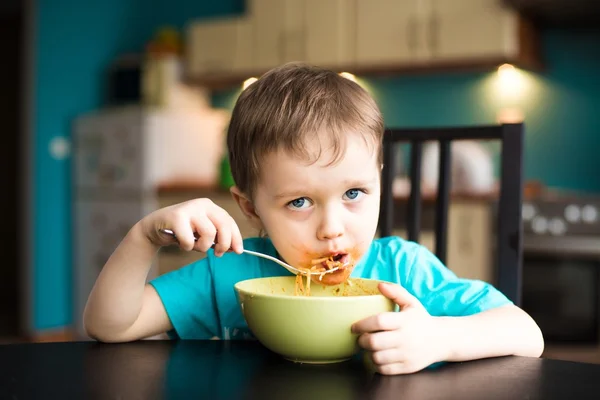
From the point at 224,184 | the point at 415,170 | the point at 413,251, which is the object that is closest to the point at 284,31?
the point at 224,184

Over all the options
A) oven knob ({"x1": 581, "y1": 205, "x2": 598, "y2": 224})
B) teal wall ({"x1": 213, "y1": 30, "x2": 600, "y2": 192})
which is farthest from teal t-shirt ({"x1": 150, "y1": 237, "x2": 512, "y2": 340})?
teal wall ({"x1": 213, "y1": 30, "x2": 600, "y2": 192})

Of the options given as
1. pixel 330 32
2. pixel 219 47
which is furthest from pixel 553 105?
pixel 219 47

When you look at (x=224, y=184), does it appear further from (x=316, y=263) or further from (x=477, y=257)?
(x=316, y=263)

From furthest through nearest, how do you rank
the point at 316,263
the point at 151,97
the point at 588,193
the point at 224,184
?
the point at 151,97 < the point at 224,184 < the point at 588,193 < the point at 316,263

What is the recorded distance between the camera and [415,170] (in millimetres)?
1342

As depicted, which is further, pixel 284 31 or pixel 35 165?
pixel 35 165

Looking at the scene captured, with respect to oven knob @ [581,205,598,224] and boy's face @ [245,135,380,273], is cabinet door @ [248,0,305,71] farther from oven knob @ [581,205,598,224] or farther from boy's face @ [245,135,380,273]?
boy's face @ [245,135,380,273]

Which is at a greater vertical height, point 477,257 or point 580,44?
point 580,44

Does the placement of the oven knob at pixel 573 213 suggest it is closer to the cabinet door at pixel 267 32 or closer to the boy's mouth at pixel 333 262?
the cabinet door at pixel 267 32

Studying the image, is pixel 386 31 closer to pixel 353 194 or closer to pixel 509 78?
pixel 509 78

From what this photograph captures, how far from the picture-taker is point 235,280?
1081mm

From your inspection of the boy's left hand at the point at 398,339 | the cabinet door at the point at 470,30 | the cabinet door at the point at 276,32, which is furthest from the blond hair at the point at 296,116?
the cabinet door at the point at 276,32

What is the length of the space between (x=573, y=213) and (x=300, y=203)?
7.14 ft

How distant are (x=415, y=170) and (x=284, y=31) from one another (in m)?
2.66
